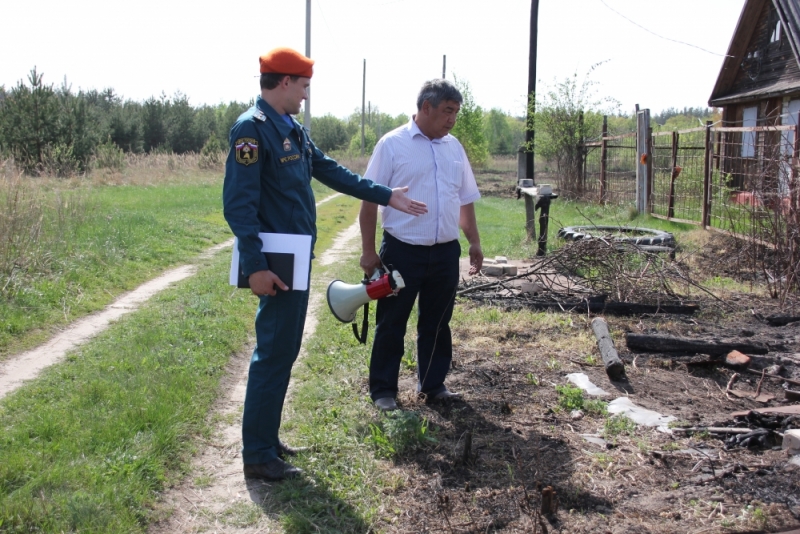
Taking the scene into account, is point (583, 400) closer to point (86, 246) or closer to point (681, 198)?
point (86, 246)

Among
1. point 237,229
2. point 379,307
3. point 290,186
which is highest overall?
point 290,186

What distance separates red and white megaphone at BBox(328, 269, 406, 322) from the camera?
3.93 metres

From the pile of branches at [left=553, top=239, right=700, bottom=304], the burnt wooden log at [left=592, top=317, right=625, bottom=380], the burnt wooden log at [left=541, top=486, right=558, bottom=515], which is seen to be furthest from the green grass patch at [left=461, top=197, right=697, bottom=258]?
the burnt wooden log at [left=541, top=486, right=558, bottom=515]

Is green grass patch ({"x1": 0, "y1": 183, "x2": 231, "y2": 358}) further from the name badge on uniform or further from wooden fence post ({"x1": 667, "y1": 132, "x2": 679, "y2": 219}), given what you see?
wooden fence post ({"x1": 667, "y1": 132, "x2": 679, "y2": 219})

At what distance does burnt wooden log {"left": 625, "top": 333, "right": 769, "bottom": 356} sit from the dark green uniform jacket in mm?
2954

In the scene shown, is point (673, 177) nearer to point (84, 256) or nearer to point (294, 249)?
point (84, 256)

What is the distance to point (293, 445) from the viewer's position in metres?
3.98

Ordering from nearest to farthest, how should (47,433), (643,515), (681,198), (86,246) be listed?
(643,515) < (47,433) < (86,246) < (681,198)

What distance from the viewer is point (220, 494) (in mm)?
3445

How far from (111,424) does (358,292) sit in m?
1.58

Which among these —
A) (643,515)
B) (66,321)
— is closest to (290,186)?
(643,515)

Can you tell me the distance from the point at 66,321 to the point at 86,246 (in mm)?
2956

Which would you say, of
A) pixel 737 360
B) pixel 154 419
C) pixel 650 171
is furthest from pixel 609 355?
pixel 650 171

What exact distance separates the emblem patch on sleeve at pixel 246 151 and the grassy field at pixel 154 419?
1.59m
